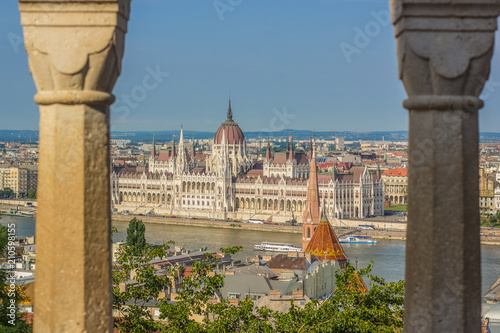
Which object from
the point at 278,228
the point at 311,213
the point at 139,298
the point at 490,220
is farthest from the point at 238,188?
the point at 139,298

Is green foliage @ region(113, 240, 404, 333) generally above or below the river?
above

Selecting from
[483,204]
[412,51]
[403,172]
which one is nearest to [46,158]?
[412,51]

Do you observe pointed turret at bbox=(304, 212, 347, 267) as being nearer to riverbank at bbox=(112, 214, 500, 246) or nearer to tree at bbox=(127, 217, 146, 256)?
tree at bbox=(127, 217, 146, 256)

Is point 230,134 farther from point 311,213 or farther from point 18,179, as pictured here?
point 311,213

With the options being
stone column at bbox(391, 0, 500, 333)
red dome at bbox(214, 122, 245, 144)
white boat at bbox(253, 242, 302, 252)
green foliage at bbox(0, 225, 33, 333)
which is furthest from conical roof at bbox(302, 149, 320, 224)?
stone column at bbox(391, 0, 500, 333)

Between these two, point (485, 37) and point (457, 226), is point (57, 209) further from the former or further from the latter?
point (485, 37)

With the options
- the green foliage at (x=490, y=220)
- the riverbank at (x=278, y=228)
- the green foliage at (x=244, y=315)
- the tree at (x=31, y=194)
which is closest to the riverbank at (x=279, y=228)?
the riverbank at (x=278, y=228)
